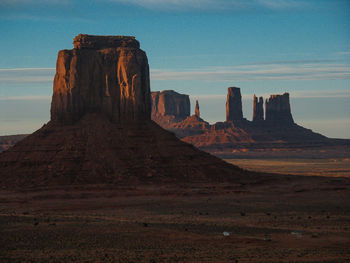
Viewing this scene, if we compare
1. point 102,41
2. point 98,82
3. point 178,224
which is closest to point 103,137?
point 98,82

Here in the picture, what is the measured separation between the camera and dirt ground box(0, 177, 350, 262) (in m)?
38.8

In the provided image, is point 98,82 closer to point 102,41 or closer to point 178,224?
point 102,41

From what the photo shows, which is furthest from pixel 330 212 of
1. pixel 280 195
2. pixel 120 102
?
pixel 120 102

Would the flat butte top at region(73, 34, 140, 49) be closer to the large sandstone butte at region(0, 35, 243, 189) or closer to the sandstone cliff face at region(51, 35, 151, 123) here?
the sandstone cliff face at region(51, 35, 151, 123)

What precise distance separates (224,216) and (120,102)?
123ft

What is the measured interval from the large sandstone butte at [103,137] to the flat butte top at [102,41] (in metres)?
0.14

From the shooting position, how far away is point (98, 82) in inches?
3738

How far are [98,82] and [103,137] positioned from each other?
9.29 m

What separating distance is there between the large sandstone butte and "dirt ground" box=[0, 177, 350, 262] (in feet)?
13.1

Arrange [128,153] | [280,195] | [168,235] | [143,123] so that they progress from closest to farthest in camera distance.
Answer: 1. [168,235]
2. [280,195]
3. [128,153]
4. [143,123]

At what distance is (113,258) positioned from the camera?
3709cm

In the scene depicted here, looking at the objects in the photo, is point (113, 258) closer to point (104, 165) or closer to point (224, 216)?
point (224, 216)

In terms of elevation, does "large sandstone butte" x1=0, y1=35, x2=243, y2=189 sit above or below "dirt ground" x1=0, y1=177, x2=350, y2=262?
above

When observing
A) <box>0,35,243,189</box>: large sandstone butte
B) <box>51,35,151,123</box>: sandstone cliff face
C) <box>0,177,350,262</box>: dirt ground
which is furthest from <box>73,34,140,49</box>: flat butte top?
<box>0,177,350,262</box>: dirt ground
